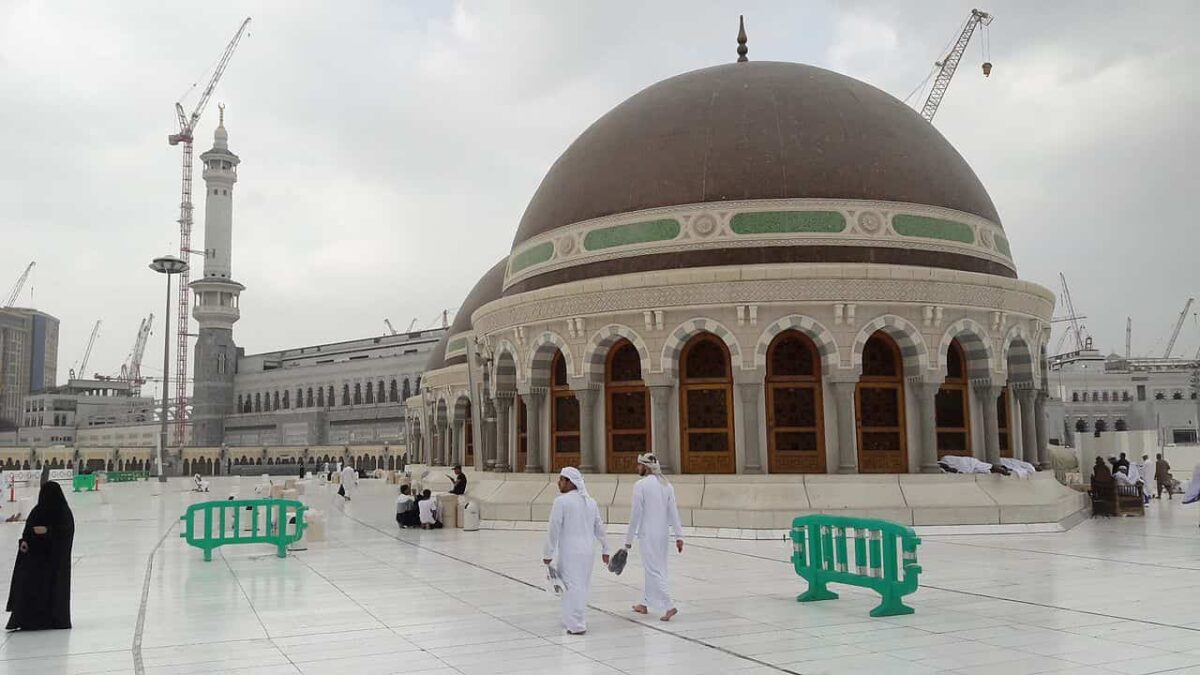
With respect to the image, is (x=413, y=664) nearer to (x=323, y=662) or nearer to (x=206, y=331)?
(x=323, y=662)

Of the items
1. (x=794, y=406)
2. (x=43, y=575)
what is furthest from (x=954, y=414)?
(x=43, y=575)

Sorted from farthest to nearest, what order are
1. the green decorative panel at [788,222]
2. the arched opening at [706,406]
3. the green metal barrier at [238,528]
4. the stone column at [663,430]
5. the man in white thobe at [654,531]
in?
1. the green decorative panel at [788,222]
2. the arched opening at [706,406]
3. the stone column at [663,430]
4. the green metal barrier at [238,528]
5. the man in white thobe at [654,531]

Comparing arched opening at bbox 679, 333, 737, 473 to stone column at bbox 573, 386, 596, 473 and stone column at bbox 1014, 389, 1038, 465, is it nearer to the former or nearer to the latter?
stone column at bbox 573, 386, 596, 473

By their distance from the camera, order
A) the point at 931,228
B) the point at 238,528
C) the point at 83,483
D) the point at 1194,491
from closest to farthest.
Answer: the point at 238,528 → the point at 1194,491 → the point at 931,228 → the point at 83,483

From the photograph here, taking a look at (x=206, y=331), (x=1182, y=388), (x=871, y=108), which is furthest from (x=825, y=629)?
(x=1182, y=388)

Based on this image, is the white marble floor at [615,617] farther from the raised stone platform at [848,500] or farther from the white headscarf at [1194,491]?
the white headscarf at [1194,491]

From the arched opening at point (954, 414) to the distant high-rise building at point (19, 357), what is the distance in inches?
7310

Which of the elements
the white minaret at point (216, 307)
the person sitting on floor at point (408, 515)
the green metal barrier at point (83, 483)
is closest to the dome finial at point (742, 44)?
Answer: the person sitting on floor at point (408, 515)

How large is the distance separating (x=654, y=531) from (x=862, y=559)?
2119 mm

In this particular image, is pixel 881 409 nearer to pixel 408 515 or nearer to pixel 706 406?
pixel 706 406

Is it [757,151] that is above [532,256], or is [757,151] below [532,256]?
above

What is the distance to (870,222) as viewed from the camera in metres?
21.1

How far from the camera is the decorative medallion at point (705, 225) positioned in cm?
2117

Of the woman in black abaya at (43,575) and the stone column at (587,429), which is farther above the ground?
the stone column at (587,429)
